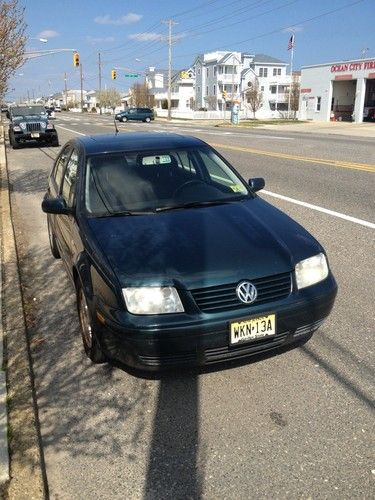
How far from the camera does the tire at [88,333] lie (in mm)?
3412

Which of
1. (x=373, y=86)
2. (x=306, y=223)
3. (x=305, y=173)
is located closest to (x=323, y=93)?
(x=373, y=86)

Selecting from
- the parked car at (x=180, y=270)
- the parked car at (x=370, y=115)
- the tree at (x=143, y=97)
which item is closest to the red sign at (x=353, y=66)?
the parked car at (x=370, y=115)

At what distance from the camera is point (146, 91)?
101 metres

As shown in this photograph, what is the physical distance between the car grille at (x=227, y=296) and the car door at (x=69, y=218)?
143 cm

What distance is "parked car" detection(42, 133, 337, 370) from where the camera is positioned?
2988 mm

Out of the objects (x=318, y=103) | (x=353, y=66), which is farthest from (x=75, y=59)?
(x=318, y=103)

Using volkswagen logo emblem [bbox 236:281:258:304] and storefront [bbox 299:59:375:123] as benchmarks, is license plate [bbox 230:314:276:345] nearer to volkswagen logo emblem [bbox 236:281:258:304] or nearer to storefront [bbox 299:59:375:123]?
volkswagen logo emblem [bbox 236:281:258:304]

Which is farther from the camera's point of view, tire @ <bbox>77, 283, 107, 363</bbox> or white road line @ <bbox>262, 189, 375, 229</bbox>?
white road line @ <bbox>262, 189, 375, 229</bbox>

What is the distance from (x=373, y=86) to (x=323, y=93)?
204 inches

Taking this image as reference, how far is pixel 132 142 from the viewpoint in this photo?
4.76 meters

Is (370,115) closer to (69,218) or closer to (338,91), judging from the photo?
(338,91)

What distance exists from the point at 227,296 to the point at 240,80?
88.9 meters

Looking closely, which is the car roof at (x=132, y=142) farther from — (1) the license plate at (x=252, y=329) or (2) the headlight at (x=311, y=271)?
(1) the license plate at (x=252, y=329)

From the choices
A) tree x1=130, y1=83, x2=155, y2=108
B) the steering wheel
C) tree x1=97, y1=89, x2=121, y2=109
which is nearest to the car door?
the steering wheel
